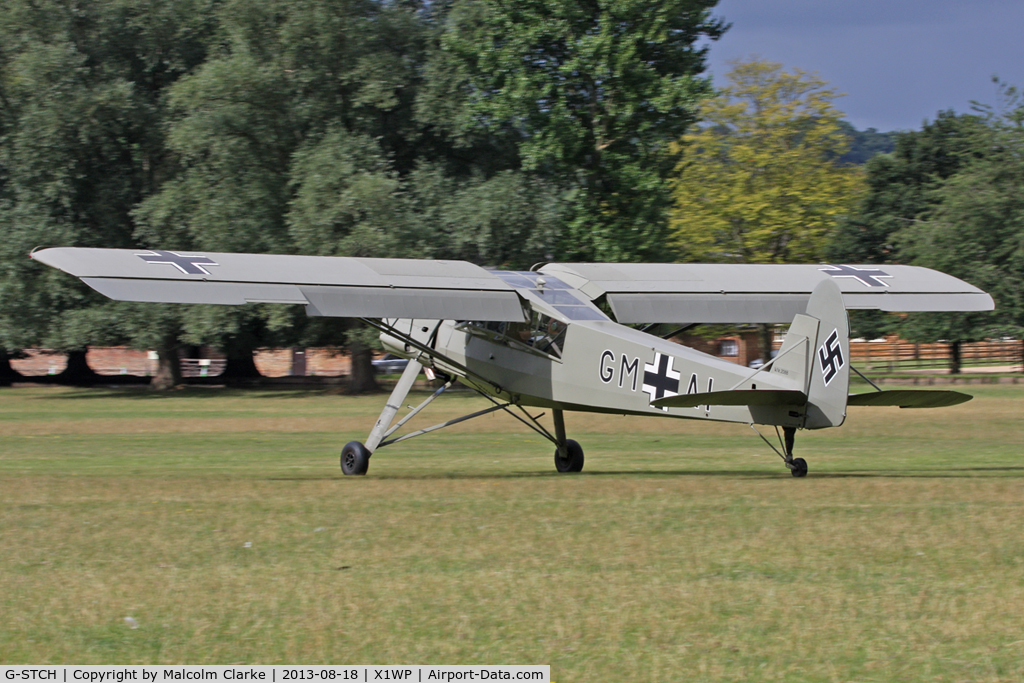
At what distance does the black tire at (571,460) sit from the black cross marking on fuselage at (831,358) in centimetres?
474

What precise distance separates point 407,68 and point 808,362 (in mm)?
29100

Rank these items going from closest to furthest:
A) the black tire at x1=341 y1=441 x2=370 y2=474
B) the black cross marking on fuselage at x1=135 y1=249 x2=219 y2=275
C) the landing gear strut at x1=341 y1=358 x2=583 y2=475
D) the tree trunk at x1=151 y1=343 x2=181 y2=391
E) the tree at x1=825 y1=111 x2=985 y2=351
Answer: the black cross marking on fuselage at x1=135 y1=249 x2=219 y2=275, the landing gear strut at x1=341 y1=358 x2=583 y2=475, the black tire at x1=341 y1=441 x2=370 y2=474, the tree trunk at x1=151 y1=343 x2=181 y2=391, the tree at x1=825 y1=111 x2=985 y2=351

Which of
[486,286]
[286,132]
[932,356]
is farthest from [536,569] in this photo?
[932,356]

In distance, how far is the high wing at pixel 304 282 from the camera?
12.1 m

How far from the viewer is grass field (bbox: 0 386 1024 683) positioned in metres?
5.65

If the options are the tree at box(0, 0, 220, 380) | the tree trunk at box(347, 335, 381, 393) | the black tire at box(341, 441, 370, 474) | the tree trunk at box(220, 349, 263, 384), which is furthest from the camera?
the tree trunk at box(220, 349, 263, 384)

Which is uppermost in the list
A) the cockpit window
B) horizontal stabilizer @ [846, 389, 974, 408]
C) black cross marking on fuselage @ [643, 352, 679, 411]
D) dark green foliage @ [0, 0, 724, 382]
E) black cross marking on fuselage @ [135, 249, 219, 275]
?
dark green foliage @ [0, 0, 724, 382]

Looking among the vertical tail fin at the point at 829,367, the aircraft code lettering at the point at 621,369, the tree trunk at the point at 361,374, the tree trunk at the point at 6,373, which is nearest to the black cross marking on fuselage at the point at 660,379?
the aircraft code lettering at the point at 621,369

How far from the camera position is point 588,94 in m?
36.8

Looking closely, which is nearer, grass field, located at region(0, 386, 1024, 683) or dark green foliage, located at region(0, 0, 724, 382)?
grass field, located at region(0, 386, 1024, 683)

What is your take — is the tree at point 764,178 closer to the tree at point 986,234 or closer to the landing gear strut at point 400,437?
the tree at point 986,234

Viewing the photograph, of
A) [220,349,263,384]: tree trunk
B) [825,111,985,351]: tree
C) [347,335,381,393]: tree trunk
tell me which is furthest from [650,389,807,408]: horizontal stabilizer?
[825,111,985,351]: tree

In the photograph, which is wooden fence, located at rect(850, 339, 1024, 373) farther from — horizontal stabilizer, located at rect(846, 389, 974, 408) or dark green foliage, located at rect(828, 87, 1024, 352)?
horizontal stabilizer, located at rect(846, 389, 974, 408)

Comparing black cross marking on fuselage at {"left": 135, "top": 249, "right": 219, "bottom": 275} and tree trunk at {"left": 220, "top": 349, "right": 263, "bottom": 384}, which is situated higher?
black cross marking on fuselage at {"left": 135, "top": 249, "right": 219, "bottom": 275}
